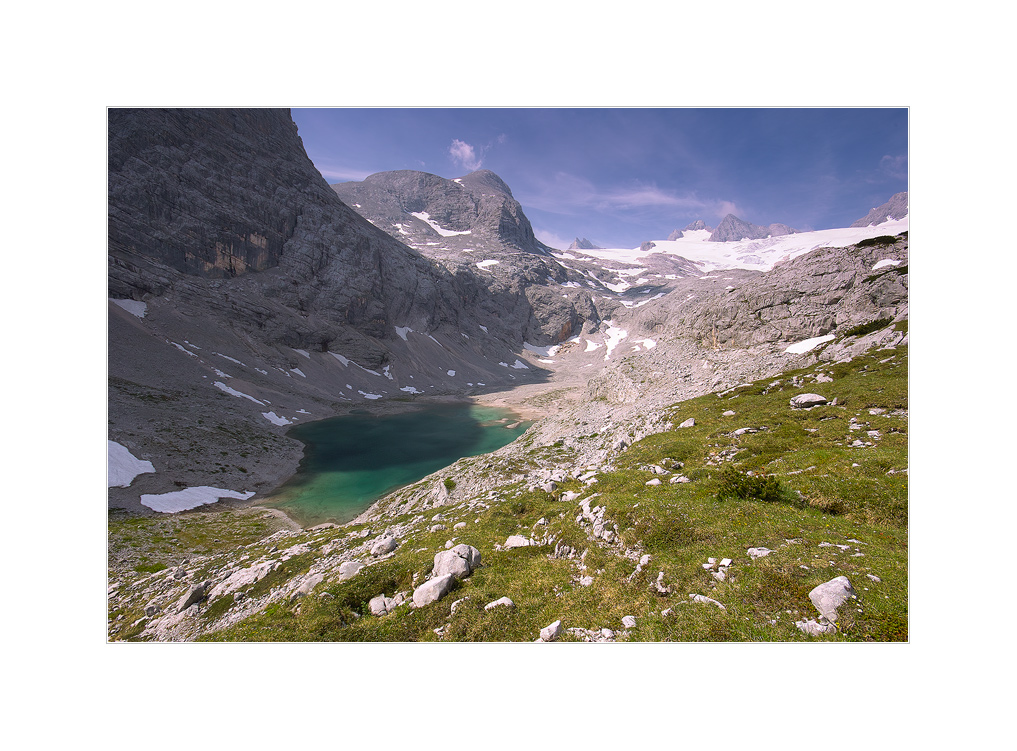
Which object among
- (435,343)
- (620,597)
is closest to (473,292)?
(435,343)

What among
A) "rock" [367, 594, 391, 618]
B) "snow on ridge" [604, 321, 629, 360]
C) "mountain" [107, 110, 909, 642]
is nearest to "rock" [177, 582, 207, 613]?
"mountain" [107, 110, 909, 642]

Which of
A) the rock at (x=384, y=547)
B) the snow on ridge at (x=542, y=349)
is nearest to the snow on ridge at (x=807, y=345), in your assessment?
the rock at (x=384, y=547)

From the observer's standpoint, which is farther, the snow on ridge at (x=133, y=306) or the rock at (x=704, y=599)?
the snow on ridge at (x=133, y=306)

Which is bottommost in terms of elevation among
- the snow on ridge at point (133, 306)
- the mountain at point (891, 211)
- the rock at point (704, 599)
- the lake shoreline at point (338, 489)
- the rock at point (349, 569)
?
the lake shoreline at point (338, 489)

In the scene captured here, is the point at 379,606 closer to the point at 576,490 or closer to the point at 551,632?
the point at 551,632

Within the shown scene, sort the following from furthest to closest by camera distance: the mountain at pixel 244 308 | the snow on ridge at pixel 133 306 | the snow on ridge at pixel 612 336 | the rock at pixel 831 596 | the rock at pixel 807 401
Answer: the snow on ridge at pixel 612 336 → the snow on ridge at pixel 133 306 → the mountain at pixel 244 308 → the rock at pixel 807 401 → the rock at pixel 831 596

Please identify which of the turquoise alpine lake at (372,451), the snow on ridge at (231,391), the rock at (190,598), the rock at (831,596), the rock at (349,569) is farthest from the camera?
the snow on ridge at (231,391)

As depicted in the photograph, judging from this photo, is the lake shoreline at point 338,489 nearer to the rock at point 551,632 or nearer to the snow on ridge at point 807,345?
the rock at point 551,632
